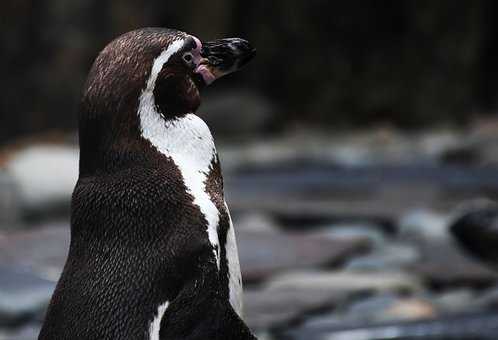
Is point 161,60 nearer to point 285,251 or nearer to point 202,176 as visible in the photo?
point 202,176

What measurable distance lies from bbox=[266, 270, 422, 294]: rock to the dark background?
181 inches

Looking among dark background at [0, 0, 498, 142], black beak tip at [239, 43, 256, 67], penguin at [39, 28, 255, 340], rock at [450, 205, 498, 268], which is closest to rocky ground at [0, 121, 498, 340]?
rock at [450, 205, 498, 268]

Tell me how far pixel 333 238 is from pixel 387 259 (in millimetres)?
308

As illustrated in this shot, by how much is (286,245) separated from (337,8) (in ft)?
14.8

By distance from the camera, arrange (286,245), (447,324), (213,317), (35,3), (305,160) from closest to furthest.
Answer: (213,317), (447,324), (286,245), (305,160), (35,3)

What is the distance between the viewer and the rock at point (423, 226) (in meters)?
4.77

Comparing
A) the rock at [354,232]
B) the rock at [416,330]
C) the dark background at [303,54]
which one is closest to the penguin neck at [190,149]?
the rock at [416,330]

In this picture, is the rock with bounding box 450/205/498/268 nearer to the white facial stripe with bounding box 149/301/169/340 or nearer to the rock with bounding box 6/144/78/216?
the white facial stripe with bounding box 149/301/169/340

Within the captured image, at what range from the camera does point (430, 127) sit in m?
8.48

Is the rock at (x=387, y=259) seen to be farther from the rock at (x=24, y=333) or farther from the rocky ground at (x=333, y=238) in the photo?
the rock at (x=24, y=333)

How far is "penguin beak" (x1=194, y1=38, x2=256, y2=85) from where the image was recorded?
1.88 meters

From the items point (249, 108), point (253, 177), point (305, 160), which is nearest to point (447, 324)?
point (253, 177)

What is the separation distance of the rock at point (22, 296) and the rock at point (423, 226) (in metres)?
1.71

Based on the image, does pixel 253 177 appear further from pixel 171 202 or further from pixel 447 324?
pixel 171 202
